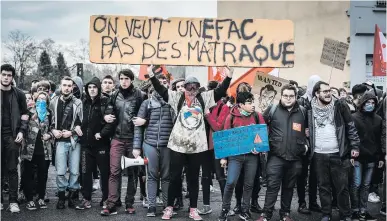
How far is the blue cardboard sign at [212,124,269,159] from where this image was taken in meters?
7.15

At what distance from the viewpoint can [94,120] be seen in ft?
25.8

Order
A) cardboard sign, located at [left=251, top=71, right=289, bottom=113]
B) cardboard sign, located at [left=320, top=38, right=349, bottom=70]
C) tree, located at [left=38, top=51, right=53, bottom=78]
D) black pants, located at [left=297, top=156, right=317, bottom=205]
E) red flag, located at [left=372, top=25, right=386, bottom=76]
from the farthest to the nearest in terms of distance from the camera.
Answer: tree, located at [left=38, top=51, right=53, bottom=78] < red flag, located at [left=372, top=25, right=386, bottom=76] < cardboard sign, located at [left=320, top=38, right=349, bottom=70] < cardboard sign, located at [left=251, top=71, right=289, bottom=113] < black pants, located at [left=297, top=156, right=317, bottom=205]

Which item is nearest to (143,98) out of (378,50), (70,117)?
(70,117)

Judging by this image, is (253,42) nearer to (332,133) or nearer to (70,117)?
(332,133)

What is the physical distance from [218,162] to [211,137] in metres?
0.46

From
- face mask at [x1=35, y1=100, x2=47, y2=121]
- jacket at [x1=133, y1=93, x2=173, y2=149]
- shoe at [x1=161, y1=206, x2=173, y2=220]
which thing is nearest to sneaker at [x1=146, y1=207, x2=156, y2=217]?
shoe at [x1=161, y1=206, x2=173, y2=220]

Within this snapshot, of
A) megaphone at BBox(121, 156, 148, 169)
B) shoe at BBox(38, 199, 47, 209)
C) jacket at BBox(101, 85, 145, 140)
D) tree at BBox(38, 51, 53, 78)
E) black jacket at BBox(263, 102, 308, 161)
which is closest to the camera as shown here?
black jacket at BBox(263, 102, 308, 161)

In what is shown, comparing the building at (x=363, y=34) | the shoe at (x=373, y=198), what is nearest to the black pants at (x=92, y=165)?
the shoe at (x=373, y=198)

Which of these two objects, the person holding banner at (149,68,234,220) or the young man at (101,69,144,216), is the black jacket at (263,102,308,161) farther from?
Answer: the young man at (101,69,144,216)

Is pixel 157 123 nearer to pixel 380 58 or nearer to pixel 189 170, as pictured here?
pixel 189 170

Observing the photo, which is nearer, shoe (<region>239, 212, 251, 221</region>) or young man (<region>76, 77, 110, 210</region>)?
shoe (<region>239, 212, 251, 221</region>)

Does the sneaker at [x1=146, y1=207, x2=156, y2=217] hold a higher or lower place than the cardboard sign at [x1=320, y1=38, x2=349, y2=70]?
lower

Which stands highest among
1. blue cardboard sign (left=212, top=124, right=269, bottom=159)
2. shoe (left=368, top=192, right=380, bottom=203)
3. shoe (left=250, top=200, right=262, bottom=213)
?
blue cardboard sign (left=212, top=124, right=269, bottom=159)

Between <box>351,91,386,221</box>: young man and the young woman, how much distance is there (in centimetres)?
460
